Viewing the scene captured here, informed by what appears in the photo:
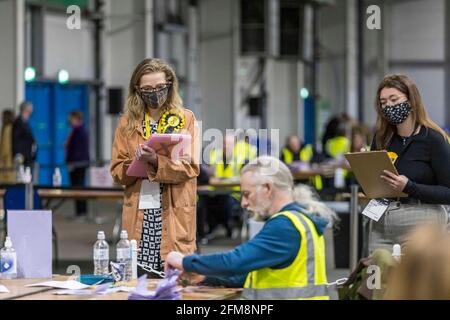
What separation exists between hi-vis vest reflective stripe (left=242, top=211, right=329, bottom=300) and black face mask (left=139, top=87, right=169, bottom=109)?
45.0 inches

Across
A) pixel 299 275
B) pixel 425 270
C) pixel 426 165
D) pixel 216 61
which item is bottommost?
pixel 299 275

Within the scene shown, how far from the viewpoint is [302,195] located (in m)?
3.43

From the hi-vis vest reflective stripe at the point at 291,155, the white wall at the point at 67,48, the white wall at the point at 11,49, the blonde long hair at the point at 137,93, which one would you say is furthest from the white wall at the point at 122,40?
the blonde long hair at the point at 137,93

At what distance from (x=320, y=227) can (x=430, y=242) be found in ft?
4.44

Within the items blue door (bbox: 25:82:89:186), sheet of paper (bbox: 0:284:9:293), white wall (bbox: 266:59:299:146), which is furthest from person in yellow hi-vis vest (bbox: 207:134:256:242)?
white wall (bbox: 266:59:299:146)

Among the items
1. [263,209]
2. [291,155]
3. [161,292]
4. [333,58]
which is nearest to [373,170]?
[263,209]

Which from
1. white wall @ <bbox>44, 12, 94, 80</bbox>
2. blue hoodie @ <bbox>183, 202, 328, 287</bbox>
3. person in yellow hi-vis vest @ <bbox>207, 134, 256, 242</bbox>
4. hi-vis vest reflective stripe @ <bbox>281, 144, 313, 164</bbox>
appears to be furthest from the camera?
white wall @ <bbox>44, 12, 94, 80</bbox>

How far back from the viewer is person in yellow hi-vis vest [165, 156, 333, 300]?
321 centimetres

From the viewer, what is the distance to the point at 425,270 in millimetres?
1919

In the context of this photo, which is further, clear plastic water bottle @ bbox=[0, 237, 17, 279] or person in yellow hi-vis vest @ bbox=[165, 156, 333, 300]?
clear plastic water bottle @ bbox=[0, 237, 17, 279]

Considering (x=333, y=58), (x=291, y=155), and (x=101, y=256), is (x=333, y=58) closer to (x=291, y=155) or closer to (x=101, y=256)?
(x=291, y=155)

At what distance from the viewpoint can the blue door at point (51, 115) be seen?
1834cm

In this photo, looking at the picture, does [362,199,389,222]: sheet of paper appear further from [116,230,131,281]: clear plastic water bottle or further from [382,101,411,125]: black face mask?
[116,230,131,281]: clear plastic water bottle

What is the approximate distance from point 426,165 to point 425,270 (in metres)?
2.46
